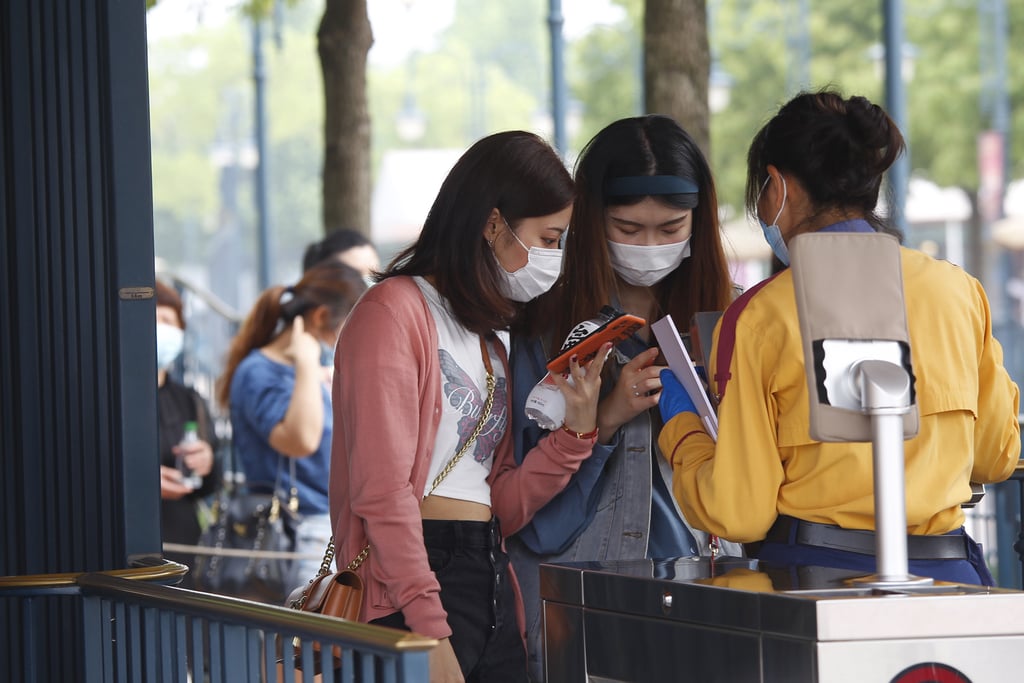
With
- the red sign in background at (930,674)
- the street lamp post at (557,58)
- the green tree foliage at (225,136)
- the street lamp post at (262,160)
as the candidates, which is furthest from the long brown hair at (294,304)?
the green tree foliage at (225,136)

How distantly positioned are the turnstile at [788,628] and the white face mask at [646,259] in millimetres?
1093

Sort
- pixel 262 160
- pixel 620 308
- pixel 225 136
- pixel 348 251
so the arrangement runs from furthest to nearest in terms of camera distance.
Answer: pixel 225 136
pixel 262 160
pixel 348 251
pixel 620 308

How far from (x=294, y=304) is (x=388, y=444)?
13.1 ft

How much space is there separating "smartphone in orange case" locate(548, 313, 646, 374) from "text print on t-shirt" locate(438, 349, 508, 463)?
0.17 m

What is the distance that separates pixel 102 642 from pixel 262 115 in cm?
1661

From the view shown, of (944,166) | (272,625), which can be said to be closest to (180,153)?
(944,166)

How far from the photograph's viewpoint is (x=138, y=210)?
3998 millimetres

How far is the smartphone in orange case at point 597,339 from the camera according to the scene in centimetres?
341

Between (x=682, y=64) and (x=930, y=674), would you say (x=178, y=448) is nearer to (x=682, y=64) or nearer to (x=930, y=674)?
(x=682, y=64)

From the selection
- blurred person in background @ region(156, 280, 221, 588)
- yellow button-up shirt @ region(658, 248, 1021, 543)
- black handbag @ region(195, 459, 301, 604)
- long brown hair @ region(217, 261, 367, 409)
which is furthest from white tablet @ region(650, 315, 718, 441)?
blurred person in background @ region(156, 280, 221, 588)

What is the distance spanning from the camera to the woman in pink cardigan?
3.24 m

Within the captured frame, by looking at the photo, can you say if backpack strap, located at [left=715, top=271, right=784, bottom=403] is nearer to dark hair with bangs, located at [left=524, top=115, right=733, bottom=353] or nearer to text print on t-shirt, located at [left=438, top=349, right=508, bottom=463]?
text print on t-shirt, located at [left=438, top=349, right=508, bottom=463]

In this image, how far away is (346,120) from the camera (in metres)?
10.6

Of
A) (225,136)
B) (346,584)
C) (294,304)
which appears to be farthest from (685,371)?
(225,136)
